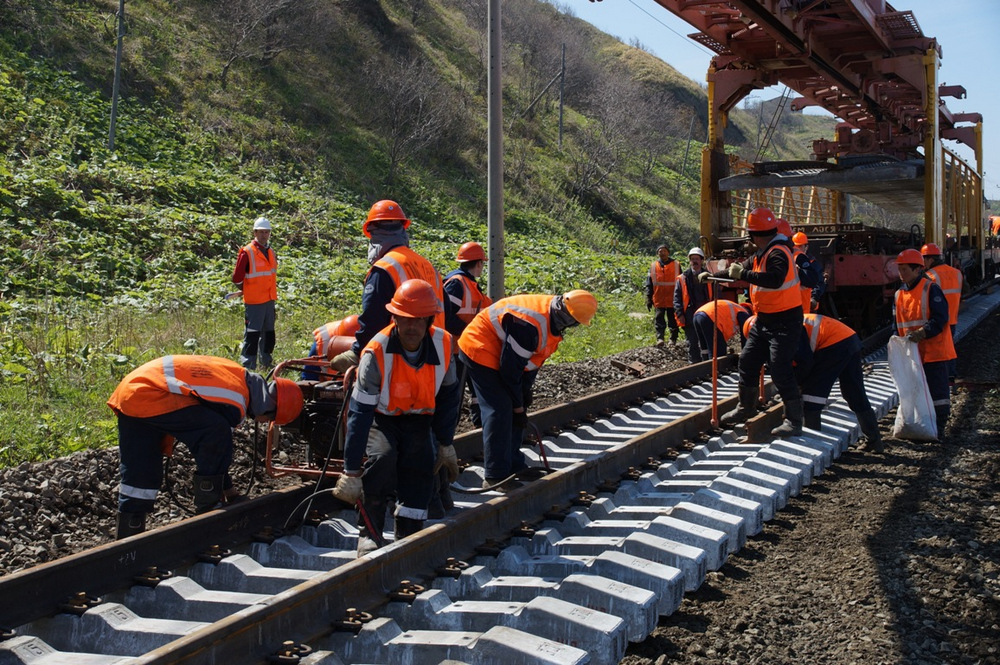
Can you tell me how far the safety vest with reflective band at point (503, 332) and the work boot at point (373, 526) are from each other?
1.40 meters

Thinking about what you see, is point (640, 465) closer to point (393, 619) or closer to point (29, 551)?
point (393, 619)

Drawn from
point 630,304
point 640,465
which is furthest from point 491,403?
point 630,304

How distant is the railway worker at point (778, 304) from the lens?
7.90 m

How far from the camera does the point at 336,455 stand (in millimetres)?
6102

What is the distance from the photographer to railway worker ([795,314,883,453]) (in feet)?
26.8

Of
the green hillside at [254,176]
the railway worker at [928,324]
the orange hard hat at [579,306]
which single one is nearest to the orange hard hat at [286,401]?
the orange hard hat at [579,306]

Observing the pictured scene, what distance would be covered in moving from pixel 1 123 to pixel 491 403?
16.0m

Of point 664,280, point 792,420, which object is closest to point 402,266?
point 792,420

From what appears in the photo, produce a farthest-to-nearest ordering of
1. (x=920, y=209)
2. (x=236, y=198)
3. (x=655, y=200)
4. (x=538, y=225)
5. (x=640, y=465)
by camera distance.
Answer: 1. (x=655, y=200)
2. (x=538, y=225)
3. (x=236, y=198)
4. (x=920, y=209)
5. (x=640, y=465)

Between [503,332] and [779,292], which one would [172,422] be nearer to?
[503,332]

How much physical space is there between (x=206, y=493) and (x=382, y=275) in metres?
1.65

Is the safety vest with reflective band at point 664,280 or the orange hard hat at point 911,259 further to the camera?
the safety vest with reflective band at point 664,280

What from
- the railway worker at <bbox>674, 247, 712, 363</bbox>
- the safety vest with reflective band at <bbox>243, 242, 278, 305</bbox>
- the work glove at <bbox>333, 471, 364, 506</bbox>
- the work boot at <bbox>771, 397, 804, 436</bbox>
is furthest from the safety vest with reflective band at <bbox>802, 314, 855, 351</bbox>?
the safety vest with reflective band at <bbox>243, 242, 278, 305</bbox>

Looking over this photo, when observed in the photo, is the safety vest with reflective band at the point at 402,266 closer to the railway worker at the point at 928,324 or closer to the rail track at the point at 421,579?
the rail track at the point at 421,579
